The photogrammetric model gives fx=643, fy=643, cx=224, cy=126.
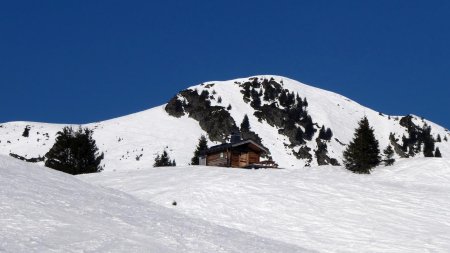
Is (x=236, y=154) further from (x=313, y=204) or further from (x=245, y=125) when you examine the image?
(x=245, y=125)

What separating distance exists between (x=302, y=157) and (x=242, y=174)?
363 feet

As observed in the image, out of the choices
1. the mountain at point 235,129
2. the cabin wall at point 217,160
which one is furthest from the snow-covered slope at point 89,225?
the mountain at point 235,129

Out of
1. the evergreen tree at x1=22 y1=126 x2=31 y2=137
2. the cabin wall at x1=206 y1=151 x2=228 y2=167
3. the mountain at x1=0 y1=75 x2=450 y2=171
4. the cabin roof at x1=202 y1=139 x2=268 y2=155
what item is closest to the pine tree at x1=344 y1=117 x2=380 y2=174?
the cabin roof at x1=202 y1=139 x2=268 y2=155

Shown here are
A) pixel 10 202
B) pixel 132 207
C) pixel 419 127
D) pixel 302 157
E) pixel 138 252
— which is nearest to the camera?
pixel 138 252

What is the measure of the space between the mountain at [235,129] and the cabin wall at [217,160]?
94.9 ft

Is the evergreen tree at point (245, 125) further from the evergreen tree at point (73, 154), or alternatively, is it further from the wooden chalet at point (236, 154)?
the evergreen tree at point (73, 154)

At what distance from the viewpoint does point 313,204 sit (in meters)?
30.2

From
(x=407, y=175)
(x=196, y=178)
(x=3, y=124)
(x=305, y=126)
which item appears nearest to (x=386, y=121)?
(x=305, y=126)

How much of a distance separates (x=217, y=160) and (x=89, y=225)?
63577 millimetres

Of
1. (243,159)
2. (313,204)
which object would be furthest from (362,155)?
(243,159)

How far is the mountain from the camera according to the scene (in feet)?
411

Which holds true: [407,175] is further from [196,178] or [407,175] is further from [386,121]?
[386,121]

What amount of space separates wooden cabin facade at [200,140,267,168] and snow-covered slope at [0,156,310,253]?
5412cm

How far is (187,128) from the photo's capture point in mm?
149375
